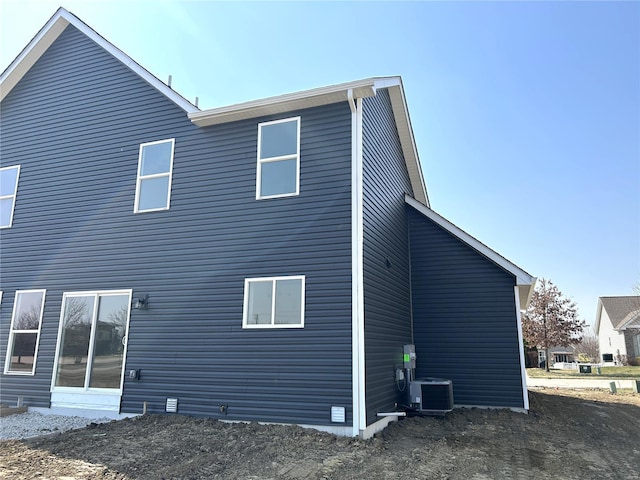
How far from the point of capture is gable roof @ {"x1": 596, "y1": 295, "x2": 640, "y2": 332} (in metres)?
37.0

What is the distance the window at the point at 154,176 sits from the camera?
30.7 feet

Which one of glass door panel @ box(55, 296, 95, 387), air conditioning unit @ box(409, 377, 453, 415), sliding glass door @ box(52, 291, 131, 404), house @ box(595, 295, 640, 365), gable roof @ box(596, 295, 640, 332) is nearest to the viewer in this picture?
air conditioning unit @ box(409, 377, 453, 415)

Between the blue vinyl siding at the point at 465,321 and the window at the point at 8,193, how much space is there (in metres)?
10.3

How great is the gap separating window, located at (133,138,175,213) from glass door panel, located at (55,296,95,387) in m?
2.41

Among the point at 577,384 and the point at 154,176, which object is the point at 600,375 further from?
the point at 154,176

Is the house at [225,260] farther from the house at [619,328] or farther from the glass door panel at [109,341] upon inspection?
the house at [619,328]

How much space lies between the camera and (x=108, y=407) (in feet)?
28.7

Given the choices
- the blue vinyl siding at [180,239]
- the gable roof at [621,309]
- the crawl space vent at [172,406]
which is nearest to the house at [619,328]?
the gable roof at [621,309]

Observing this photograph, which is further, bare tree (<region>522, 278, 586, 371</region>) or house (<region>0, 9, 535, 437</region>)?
bare tree (<region>522, 278, 586, 371</region>)

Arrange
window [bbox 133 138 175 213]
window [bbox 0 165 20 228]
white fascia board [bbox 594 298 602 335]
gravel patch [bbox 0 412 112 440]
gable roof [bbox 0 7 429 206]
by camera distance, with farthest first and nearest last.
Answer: white fascia board [bbox 594 298 602 335] < window [bbox 0 165 20 228] < window [bbox 133 138 175 213] < gable roof [bbox 0 7 429 206] < gravel patch [bbox 0 412 112 440]

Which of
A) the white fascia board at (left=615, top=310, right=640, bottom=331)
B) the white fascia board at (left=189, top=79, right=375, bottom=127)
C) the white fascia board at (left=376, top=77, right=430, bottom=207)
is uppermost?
the white fascia board at (left=376, top=77, right=430, bottom=207)

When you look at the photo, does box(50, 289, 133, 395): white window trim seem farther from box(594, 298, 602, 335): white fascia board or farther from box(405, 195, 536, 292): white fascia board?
box(594, 298, 602, 335): white fascia board

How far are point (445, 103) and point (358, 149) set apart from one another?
8.03 m

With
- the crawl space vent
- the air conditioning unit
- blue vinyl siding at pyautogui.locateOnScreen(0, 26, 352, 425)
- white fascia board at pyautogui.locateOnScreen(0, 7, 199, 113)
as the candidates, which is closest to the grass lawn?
the air conditioning unit
